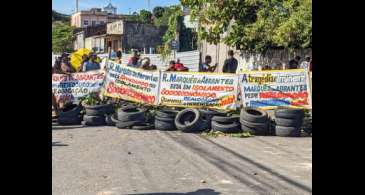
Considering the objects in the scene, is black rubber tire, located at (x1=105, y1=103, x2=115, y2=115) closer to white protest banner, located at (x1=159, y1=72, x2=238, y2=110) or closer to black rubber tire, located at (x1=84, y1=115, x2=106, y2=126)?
black rubber tire, located at (x1=84, y1=115, x2=106, y2=126)

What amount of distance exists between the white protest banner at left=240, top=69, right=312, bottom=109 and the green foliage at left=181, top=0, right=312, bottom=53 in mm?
5428

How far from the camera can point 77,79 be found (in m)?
15.6

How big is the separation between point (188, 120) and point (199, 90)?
983 mm

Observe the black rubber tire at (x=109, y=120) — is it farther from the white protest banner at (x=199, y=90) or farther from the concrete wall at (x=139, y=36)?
the concrete wall at (x=139, y=36)

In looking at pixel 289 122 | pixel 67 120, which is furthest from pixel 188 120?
pixel 67 120

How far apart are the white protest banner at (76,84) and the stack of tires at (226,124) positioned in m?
4.15

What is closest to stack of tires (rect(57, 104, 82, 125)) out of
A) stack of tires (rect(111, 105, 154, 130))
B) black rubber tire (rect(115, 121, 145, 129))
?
stack of tires (rect(111, 105, 154, 130))

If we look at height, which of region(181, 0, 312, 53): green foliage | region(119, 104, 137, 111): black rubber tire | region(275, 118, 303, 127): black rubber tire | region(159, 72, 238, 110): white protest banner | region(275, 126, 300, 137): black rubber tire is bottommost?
region(275, 126, 300, 137): black rubber tire

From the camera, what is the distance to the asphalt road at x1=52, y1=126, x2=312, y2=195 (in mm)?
7266

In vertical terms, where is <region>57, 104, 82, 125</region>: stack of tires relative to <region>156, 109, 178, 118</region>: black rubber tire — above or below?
below
